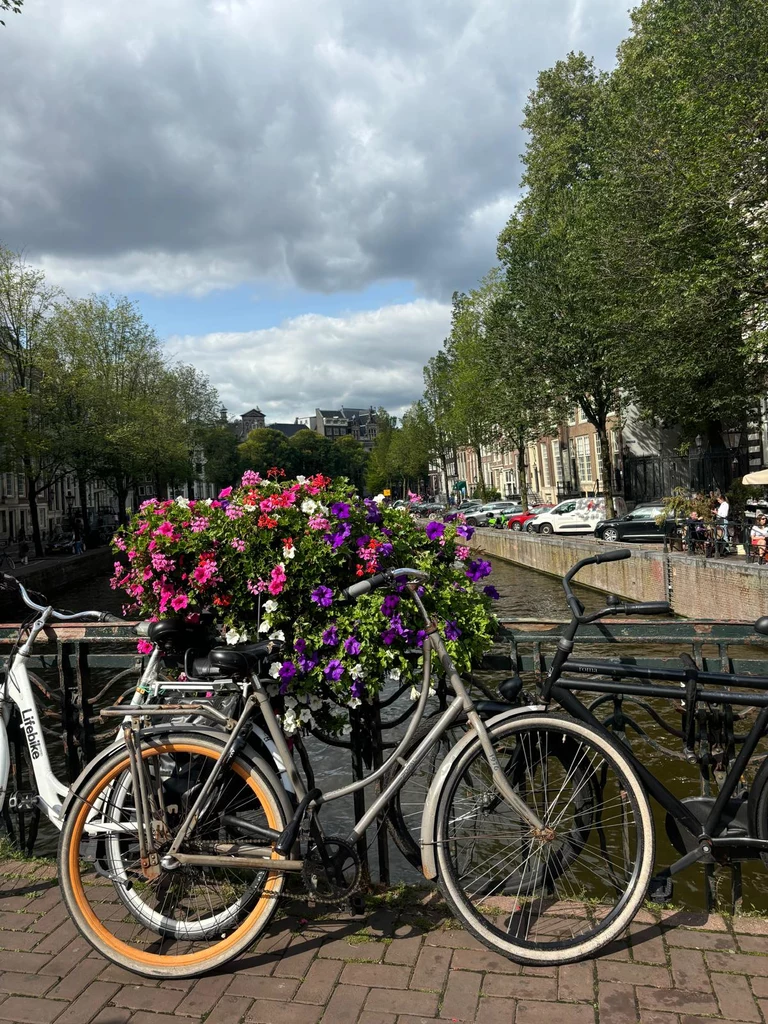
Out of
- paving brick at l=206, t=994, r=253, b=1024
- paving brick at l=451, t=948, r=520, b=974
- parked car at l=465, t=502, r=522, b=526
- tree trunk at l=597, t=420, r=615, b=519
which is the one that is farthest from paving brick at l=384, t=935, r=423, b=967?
parked car at l=465, t=502, r=522, b=526

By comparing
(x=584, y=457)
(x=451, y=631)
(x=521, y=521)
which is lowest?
(x=521, y=521)

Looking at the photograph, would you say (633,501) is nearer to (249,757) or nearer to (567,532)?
(567,532)

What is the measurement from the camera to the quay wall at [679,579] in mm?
16406

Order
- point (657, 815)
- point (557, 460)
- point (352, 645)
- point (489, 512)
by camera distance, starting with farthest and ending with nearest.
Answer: point (557, 460) < point (489, 512) < point (657, 815) < point (352, 645)

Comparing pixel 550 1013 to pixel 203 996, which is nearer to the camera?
pixel 550 1013

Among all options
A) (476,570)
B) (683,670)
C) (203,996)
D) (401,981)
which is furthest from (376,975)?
(476,570)

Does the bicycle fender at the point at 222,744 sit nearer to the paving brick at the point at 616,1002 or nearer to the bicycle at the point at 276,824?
the bicycle at the point at 276,824

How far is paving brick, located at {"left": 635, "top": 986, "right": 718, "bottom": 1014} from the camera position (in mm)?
2537

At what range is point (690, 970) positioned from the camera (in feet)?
8.96

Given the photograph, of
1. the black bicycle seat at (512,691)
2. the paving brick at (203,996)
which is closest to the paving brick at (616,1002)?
the black bicycle seat at (512,691)

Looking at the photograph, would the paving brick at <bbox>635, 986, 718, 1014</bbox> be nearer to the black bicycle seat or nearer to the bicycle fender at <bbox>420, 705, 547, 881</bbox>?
the bicycle fender at <bbox>420, 705, 547, 881</bbox>

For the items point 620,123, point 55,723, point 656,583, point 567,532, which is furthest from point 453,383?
point 55,723

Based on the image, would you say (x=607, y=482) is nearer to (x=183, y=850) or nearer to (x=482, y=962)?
(x=482, y=962)

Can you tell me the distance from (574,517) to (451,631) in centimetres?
3162
